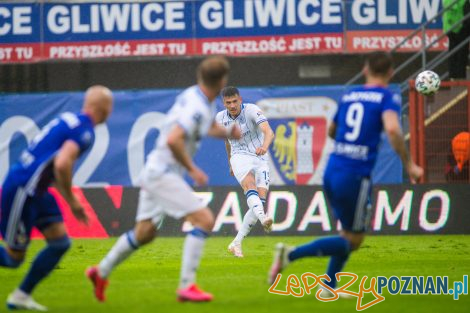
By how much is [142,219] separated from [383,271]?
3.98 m

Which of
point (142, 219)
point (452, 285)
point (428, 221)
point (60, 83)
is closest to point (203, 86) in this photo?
point (142, 219)

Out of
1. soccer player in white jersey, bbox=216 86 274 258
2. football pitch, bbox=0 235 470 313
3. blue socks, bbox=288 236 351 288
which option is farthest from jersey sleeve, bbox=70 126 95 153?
soccer player in white jersey, bbox=216 86 274 258

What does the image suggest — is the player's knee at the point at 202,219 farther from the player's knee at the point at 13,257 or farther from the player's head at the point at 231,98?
the player's head at the point at 231,98

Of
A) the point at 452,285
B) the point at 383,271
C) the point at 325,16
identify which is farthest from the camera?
the point at 325,16

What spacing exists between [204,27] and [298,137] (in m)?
3.43

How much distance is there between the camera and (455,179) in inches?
775

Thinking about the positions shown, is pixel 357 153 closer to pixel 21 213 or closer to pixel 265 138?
pixel 21 213

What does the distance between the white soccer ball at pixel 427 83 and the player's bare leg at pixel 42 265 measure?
11235 millimetres

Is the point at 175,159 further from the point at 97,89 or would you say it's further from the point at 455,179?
the point at 455,179

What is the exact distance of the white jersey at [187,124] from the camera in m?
8.87

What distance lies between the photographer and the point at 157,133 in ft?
68.6

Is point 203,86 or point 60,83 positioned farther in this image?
point 60,83

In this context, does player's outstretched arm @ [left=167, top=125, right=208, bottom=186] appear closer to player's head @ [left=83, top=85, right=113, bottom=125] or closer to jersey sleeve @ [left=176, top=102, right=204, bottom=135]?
jersey sleeve @ [left=176, top=102, right=204, bottom=135]

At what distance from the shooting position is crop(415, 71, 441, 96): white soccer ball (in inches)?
741
